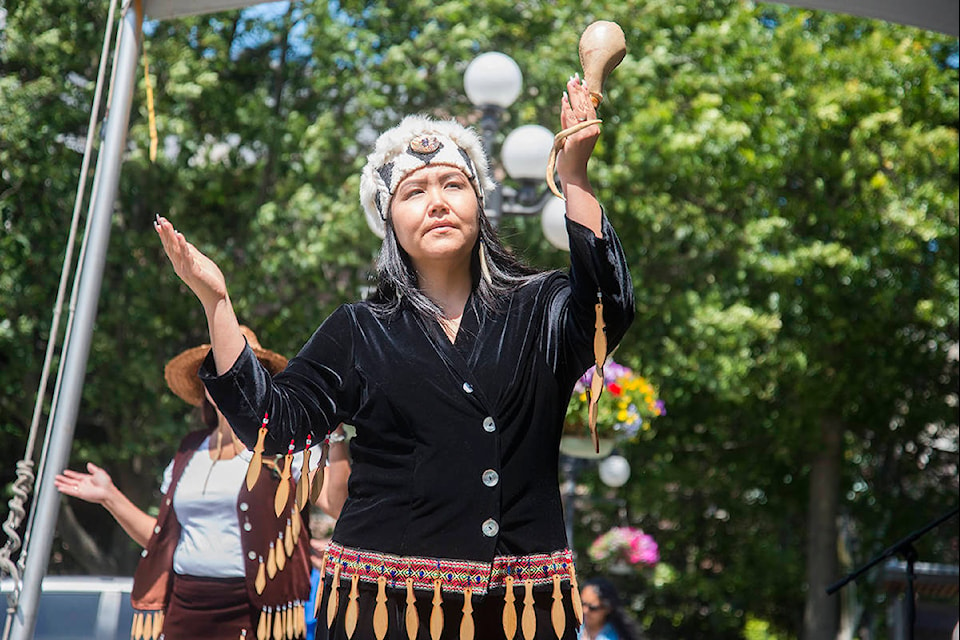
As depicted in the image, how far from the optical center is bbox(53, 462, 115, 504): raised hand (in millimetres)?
3294

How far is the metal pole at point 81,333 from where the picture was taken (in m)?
3.11

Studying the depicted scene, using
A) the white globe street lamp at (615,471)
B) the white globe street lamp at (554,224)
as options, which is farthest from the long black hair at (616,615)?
the white globe street lamp at (615,471)

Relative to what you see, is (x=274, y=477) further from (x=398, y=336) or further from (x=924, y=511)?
(x=924, y=511)

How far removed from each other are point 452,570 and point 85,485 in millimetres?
1963

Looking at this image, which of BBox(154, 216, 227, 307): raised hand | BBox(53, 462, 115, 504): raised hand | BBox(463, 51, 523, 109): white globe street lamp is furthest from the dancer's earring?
BBox(463, 51, 523, 109): white globe street lamp

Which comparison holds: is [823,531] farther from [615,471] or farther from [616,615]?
[616,615]

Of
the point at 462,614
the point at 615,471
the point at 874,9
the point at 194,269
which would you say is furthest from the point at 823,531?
the point at 194,269

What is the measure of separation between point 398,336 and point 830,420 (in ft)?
39.9

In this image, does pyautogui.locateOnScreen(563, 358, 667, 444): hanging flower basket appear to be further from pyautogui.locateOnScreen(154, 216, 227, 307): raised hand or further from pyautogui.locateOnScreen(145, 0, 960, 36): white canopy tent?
pyautogui.locateOnScreen(154, 216, 227, 307): raised hand

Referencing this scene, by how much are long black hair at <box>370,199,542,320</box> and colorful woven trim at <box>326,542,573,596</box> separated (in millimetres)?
425

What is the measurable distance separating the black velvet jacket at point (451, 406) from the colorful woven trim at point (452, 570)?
12 mm

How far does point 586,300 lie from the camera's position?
1920mm

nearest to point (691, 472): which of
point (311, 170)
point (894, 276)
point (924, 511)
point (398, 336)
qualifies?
point (924, 511)

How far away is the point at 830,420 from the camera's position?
13438 millimetres
